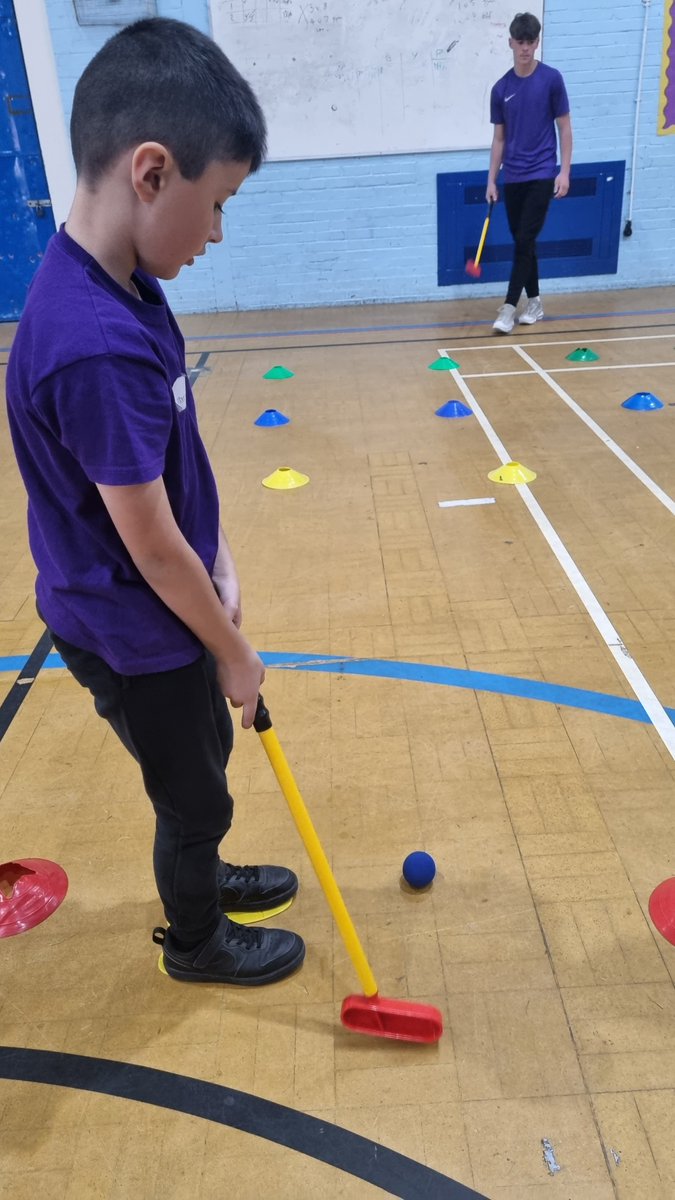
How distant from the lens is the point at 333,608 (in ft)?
9.64

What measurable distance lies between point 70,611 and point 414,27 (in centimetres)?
698

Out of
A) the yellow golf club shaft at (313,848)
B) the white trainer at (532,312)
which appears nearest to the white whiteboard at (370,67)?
the white trainer at (532,312)

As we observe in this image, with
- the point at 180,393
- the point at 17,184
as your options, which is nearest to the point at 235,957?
the point at 180,393

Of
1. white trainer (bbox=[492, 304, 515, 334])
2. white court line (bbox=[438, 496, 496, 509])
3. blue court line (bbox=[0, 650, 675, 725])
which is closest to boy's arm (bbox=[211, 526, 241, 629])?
blue court line (bbox=[0, 650, 675, 725])

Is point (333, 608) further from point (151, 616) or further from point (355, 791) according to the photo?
point (151, 616)

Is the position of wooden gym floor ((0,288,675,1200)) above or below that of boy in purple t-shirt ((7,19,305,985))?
below

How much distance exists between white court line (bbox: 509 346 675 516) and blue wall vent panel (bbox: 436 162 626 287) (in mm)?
2091

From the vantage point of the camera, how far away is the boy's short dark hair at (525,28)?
5.39 metres

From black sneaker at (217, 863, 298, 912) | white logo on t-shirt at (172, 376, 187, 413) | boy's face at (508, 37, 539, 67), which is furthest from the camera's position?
boy's face at (508, 37, 539, 67)

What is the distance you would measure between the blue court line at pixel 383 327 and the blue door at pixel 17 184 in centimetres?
109

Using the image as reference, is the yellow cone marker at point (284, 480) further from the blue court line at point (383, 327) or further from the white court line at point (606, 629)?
the blue court line at point (383, 327)

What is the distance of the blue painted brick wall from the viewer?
678cm

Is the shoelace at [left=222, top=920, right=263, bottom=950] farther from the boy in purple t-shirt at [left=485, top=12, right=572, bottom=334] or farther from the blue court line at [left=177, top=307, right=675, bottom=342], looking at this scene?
the blue court line at [left=177, top=307, right=675, bottom=342]

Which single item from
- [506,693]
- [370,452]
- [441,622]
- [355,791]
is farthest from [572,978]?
[370,452]
